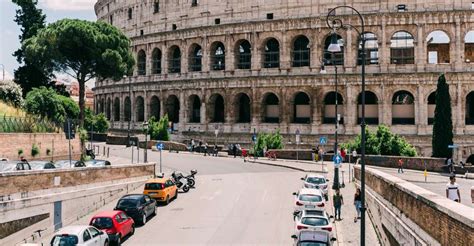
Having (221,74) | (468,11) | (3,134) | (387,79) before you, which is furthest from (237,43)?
(3,134)

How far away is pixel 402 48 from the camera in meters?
50.7

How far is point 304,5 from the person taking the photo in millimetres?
51000

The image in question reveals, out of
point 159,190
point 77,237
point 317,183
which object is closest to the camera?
→ point 77,237

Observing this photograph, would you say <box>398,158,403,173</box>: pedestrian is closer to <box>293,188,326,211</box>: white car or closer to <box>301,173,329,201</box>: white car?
<box>301,173,329,201</box>: white car

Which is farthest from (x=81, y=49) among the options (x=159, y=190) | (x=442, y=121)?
(x=442, y=121)

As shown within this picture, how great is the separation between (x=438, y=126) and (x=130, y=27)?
41372mm

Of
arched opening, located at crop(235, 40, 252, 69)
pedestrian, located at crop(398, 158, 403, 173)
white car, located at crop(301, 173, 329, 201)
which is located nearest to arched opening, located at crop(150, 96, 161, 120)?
arched opening, located at crop(235, 40, 252, 69)

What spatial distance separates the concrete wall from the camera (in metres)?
9.91

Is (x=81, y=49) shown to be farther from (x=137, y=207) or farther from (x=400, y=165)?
(x=400, y=165)

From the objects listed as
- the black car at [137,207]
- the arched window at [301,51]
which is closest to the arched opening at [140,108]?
the arched window at [301,51]

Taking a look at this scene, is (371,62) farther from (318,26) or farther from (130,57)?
(130,57)

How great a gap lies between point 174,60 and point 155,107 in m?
6.55

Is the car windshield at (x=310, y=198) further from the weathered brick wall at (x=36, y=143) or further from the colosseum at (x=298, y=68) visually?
the colosseum at (x=298, y=68)

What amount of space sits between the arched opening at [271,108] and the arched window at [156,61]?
648 inches
